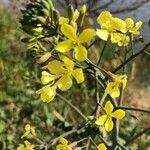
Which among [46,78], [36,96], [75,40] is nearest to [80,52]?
[75,40]

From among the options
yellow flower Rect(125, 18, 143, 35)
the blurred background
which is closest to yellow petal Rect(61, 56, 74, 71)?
yellow flower Rect(125, 18, 143, 35)

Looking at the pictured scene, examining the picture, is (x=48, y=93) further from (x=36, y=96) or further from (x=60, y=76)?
(x=36, y=96)

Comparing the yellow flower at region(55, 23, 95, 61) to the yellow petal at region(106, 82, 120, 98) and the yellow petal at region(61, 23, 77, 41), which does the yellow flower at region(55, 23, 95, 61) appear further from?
the yellow petal at region(106, 82, 120, 98)

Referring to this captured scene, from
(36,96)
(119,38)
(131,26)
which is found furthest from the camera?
(36,96)

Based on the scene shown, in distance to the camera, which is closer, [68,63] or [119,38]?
[68,63]

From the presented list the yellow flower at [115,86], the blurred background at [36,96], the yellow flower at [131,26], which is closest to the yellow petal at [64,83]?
the yellow flower at [115,86]

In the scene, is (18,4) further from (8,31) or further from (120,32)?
(120,32)
